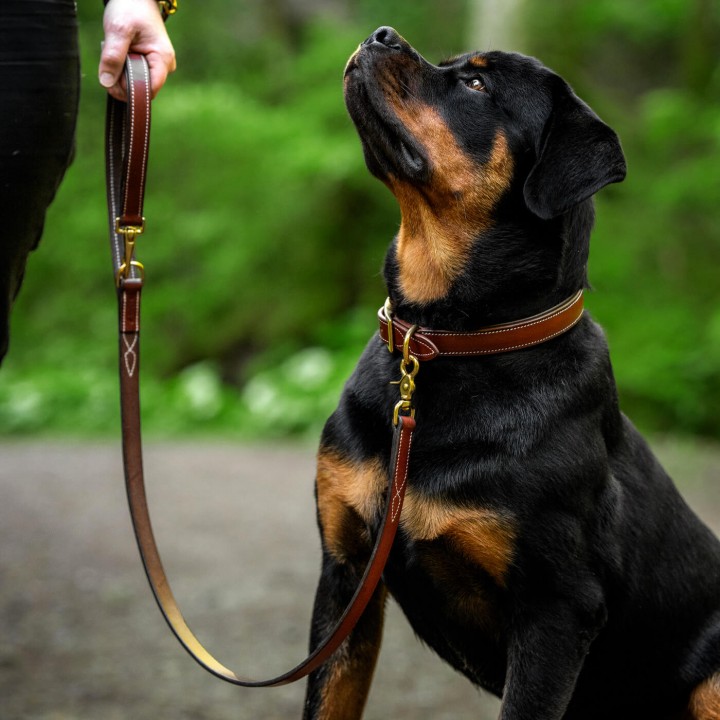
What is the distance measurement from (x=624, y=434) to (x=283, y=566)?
299 cm

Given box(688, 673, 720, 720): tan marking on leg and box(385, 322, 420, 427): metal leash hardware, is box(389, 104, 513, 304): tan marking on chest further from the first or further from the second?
box(688, 673, 720, 720): tan marking on leg

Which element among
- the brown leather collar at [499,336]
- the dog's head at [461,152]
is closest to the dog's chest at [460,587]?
the brown leather collar at [499,336]

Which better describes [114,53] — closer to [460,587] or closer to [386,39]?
[386,39]

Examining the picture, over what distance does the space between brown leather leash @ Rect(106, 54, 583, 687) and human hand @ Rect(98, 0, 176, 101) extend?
0.04 m

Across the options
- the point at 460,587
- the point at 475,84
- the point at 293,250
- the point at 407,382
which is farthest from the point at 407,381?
the point at 293,250

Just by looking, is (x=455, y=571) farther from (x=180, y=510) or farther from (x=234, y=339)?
(x=234, y=339)

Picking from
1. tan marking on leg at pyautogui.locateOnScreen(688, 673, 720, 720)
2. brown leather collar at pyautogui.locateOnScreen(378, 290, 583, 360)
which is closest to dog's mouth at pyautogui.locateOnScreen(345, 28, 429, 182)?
brown leather collar at pyautogui.locateOnScreen(378, 290, 583, 360)

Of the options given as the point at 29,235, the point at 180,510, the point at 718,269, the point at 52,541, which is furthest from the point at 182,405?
the point at 29,235

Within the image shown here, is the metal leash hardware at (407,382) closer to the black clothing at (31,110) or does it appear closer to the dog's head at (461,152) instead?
the dog's head at (461,152)

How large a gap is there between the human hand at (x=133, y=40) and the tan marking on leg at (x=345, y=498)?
1.09m

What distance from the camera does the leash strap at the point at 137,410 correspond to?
2.46 metres

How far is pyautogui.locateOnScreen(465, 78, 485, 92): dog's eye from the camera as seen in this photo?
2.90m

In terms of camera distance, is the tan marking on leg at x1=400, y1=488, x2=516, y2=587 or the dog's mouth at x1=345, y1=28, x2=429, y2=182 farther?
the dog's mouth at x1=345, y1=28, x2=429, y2=182

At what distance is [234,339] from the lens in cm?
1027
